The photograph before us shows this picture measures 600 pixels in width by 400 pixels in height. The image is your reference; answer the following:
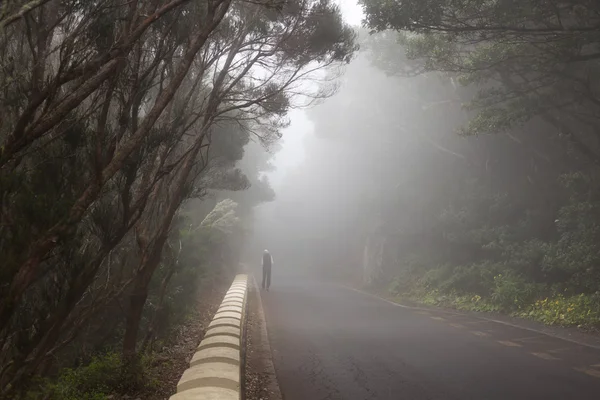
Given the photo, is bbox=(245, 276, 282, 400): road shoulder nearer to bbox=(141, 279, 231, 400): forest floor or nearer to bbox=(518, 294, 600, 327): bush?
bbox=(141, 279, 231, 400): forest floor

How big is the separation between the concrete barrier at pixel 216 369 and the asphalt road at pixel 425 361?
0.89m

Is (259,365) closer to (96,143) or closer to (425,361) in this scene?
A: (425,361)

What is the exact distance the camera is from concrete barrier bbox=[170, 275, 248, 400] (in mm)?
4738

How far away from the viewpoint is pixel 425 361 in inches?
311

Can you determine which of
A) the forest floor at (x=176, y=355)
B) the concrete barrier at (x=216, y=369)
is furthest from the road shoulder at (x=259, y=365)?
the forest floor at (x=176, y=355)

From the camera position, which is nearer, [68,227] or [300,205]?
[68,227]

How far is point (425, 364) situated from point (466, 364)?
62 centimetres

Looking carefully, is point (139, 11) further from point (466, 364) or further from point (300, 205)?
point (300, 205)

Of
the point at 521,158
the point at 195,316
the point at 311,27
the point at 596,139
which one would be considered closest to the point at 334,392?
the point at 311,27

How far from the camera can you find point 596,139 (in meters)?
16.4

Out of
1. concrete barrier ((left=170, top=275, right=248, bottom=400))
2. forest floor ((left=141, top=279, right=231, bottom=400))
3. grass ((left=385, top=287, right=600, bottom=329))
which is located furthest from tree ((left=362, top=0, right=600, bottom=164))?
forest floor ((left=141, top=279, right=231, bottom=400))

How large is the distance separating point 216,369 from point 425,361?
149 inches

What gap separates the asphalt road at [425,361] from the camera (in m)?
6.21

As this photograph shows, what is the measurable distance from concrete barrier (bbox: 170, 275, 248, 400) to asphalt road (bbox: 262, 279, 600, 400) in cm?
89
